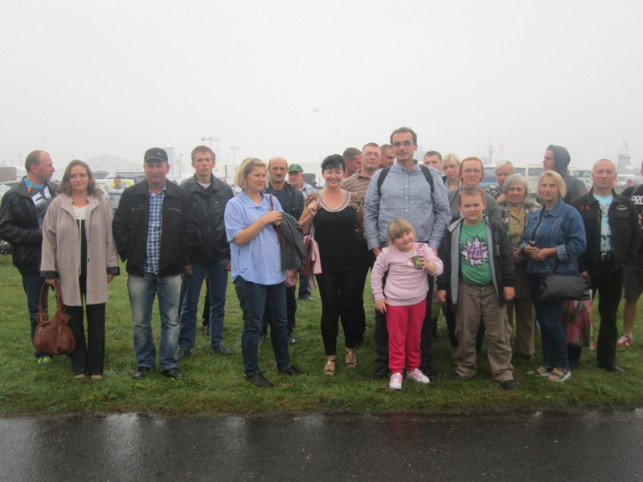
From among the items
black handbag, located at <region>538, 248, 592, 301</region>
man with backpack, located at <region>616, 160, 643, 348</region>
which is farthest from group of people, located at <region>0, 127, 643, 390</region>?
man with backpack, located at <region>616, 160, 643, 348</region>

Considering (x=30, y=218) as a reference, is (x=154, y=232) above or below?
below

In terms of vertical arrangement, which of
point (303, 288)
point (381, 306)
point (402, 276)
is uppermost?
point (402, 276)

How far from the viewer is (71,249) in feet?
14.6

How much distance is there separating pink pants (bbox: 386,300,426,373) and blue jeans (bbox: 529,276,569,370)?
3.59 feet

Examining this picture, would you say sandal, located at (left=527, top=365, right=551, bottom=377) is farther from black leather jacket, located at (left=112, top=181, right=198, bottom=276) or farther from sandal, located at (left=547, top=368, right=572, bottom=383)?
black leather jacket, located at (left=112, top=181, right=198, bottom=276)

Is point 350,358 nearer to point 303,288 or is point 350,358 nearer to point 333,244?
point 333,244

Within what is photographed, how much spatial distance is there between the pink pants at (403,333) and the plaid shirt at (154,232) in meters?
2.22

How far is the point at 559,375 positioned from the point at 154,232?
13.2 ft

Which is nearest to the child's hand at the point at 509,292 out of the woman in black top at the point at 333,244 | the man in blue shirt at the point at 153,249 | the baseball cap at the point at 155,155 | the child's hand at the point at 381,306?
the child's hand at the point at 381,306

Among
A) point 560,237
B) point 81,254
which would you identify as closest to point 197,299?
point 81,254

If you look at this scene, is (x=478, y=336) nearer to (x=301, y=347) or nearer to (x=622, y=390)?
(x=622, y=390)

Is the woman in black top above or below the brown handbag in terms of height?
above

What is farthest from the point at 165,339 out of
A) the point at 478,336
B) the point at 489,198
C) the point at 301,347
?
the point at 489,198

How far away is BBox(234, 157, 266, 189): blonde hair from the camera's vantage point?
450cm
